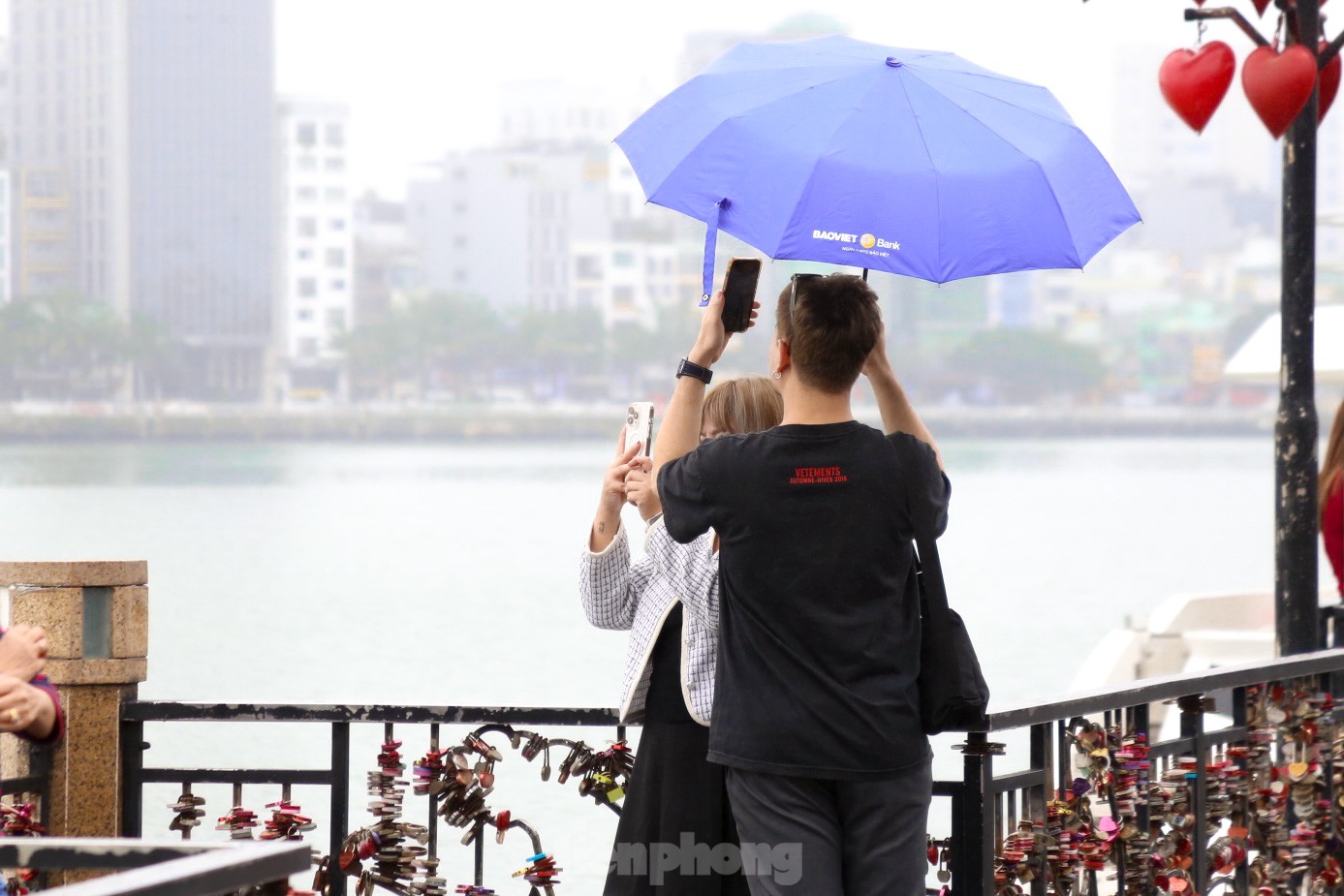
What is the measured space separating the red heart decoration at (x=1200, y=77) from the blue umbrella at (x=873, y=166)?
76.2 inches

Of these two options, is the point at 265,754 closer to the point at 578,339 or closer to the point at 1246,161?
the point at 578,339

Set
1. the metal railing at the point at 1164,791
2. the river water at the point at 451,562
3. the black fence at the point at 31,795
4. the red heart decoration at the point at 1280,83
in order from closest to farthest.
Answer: the metal railing at the point at 1164,791
the black fence at the point at 31,795
the red heart decoration at the point at 1280,83
the river water at the point at 451,562

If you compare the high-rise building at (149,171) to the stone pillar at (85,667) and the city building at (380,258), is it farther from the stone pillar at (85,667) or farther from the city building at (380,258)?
the stone pillar at (85,667)

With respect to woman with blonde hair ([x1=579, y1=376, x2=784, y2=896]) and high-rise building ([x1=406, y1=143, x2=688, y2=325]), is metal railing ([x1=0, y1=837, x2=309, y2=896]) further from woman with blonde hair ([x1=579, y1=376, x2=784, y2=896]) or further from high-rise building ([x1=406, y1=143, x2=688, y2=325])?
high-rise building ([x1=406, y1=143, x2=688, y2=325])

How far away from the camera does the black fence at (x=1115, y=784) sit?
3441 millimetres

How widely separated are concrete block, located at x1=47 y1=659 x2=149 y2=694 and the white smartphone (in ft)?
4.54

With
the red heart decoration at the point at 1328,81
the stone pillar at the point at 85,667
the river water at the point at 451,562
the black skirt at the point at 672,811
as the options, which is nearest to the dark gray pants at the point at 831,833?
the black skirt at the point at 672,811

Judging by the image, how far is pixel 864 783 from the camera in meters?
2.78

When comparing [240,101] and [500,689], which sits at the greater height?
[240,101]

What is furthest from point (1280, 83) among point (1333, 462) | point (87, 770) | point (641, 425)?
point (87, 770)

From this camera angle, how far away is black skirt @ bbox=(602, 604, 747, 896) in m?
2.98

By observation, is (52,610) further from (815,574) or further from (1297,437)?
(1297,437)

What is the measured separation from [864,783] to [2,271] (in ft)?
327

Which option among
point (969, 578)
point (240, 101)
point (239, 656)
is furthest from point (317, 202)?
point (239, 656)
